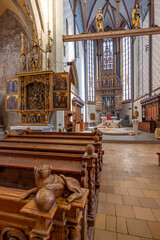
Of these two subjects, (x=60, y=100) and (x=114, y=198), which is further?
(x=60, y=100)

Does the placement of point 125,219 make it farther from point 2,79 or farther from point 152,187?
point 2,79

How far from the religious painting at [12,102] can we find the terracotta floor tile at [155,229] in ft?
21.2

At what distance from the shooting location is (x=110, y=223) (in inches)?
67.6

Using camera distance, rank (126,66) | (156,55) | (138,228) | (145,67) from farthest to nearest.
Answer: (126,66)
(145,67)
(156,55)
(138,228)

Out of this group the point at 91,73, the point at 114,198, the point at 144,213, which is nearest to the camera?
the point at 144,213

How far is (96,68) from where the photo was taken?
20500mm

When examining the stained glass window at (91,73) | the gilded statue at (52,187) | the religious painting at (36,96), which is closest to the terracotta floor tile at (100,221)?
the gilded statue at (52,187)

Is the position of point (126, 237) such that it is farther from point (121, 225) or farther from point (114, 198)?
point (114, 198)

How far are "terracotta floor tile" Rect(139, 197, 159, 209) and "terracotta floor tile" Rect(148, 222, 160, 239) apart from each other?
35cm

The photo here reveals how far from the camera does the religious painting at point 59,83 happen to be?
19.1ft

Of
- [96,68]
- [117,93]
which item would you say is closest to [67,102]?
[117,93]

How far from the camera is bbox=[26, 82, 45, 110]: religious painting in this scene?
20.6ft

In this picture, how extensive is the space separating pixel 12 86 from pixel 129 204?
6694 mm

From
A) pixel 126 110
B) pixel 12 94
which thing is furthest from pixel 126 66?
pixel 12 94
